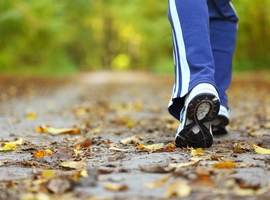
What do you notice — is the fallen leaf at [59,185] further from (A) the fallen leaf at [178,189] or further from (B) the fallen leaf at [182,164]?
(B) the fallen leaf at [182,164]

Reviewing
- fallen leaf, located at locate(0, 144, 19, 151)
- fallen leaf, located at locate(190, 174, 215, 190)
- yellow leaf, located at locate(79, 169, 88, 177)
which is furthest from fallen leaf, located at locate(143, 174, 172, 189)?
fallen leaf, located at locate(0, 144, 19, 151)

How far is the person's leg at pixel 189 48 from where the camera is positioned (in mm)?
1630

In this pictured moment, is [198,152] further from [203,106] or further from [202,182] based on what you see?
[202,182]

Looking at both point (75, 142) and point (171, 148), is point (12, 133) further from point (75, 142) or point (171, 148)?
point (171, 148)

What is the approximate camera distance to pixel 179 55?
1734 millimetres

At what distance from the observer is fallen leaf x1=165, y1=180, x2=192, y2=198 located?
1.01 metres

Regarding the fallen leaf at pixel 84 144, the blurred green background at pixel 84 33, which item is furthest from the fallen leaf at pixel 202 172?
the blurred green background at pixel 84 33

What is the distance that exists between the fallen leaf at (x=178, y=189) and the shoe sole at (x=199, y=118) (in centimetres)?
59

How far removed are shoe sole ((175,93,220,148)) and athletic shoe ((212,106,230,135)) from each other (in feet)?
1.39

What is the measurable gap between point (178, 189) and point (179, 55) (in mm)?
896

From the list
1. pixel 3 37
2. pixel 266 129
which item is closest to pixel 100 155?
pixel 266 129

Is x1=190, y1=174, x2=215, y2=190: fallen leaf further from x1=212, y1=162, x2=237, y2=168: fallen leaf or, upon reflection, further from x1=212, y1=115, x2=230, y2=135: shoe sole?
x1=212, y1=115, x2=230, y2=135: shoe sole

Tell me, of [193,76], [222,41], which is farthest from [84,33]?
[193,76]

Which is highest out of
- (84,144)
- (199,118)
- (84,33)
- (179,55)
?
(84,33)
